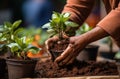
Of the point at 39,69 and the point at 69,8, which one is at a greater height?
the point at 69,8

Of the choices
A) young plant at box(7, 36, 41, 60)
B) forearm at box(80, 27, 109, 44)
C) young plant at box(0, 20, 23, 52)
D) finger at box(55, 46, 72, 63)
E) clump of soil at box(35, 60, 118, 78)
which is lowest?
clump of soil at box(35, 60, 118, 78)

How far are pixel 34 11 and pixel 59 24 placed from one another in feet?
8.99

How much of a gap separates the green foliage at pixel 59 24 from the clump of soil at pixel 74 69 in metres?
0.18

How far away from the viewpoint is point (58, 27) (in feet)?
6.67

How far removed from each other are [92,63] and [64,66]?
0.71 feet

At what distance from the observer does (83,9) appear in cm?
230

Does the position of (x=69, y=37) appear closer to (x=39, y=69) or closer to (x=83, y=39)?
(x=83, y=39)

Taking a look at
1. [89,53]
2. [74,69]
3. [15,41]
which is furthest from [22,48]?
[89,53]

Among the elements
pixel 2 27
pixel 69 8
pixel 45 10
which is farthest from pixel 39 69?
pixel 45 10

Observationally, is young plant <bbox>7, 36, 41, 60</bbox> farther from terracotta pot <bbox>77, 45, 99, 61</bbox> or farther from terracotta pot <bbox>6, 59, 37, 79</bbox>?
terracotta pot <bbox>77, 45, 99, 61</bbox>

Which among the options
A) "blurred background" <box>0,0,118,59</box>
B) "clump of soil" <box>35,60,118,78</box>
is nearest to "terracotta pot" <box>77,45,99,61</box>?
"clump of soil" <box>35,60,118,78</box>

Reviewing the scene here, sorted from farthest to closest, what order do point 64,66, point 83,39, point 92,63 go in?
1. point 92,63
2. point 64,66
3. point 83,39

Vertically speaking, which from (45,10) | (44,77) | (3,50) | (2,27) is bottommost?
(44,77)

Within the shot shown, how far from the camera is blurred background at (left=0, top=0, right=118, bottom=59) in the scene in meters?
4.68
